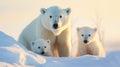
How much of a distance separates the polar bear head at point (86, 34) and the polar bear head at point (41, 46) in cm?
77

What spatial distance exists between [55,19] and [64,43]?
0.75 meters

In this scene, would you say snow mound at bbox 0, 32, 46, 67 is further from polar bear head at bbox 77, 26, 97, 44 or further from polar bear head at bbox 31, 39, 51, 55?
polar bear head at bbox 77, 26, 97, 44

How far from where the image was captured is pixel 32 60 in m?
5.09

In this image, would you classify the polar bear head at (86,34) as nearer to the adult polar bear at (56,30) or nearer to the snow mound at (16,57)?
the adult polar bear at (56,30)

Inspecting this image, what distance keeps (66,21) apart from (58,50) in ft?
2.38

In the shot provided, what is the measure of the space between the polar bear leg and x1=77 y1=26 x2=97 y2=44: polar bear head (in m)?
0.29

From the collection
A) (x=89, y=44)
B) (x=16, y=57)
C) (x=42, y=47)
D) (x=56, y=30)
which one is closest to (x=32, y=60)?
(x=16, y=57)

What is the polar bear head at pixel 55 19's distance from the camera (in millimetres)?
8248

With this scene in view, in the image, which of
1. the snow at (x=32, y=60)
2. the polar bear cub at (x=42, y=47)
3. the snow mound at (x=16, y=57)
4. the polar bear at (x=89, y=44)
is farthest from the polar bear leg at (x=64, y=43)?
the snow mound at (x=16, y=57)

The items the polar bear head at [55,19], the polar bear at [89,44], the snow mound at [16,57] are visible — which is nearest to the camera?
the snow mound at [16,57]

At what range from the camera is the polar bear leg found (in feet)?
28.7

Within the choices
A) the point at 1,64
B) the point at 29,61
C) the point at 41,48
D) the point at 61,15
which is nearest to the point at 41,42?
the point at 41,48

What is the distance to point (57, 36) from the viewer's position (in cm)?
873

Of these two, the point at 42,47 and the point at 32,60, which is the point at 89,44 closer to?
the point at 42,47
